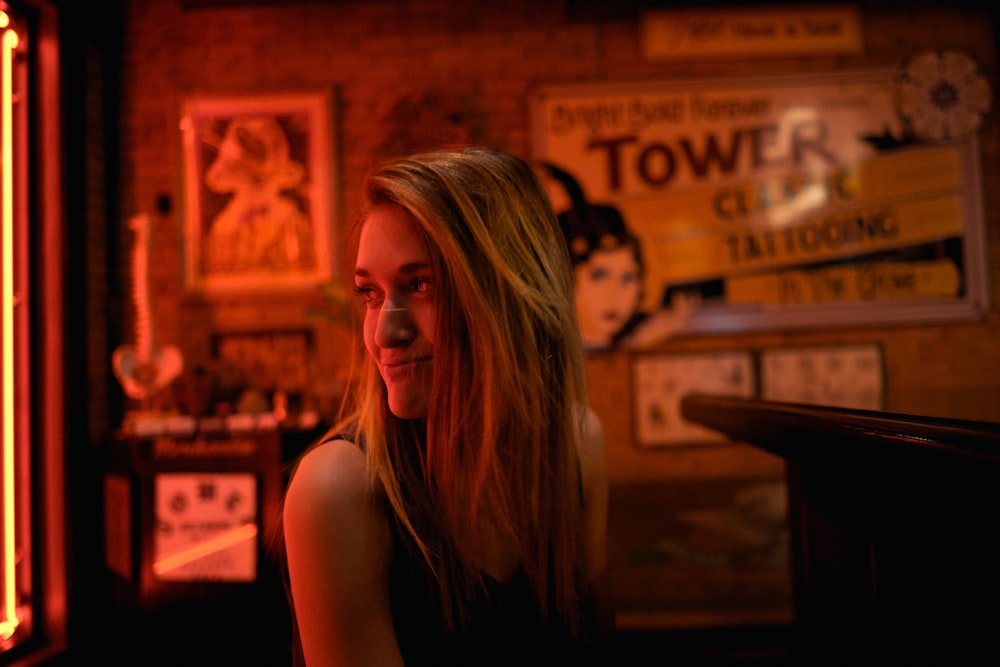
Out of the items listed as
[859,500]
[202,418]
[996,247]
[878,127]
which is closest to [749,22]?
[878,127]

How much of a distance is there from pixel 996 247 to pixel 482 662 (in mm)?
4408

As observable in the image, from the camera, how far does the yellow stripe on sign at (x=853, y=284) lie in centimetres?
380

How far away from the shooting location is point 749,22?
12.8ft

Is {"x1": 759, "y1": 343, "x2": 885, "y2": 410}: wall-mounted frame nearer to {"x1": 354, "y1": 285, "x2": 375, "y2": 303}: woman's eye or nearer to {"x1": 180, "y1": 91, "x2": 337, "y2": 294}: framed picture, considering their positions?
{"x1": 180, "y1": 91, "x2": 337, "y2": 294}: framed picture

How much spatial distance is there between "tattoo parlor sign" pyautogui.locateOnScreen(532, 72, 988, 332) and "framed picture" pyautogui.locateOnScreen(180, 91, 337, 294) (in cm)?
146

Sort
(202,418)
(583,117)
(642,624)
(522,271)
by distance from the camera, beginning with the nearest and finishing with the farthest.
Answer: (522,271) < (202,418) < (642,624) < (583,117)

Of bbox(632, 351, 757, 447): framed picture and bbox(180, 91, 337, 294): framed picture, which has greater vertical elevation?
bbox(180, 91, 337, 294): framed picture

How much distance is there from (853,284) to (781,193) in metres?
0.72

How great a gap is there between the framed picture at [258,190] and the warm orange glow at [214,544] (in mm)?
1571

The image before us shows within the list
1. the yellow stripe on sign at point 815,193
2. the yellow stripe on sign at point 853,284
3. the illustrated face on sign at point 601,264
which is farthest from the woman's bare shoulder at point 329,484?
the yellow stripe on sign at point 853,284

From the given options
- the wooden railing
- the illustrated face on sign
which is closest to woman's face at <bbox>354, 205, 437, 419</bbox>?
the wooden railing

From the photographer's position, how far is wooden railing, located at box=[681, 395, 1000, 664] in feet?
1.95

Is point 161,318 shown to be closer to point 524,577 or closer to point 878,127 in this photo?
point 524,577

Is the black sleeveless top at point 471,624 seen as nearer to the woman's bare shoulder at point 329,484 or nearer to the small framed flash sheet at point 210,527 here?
the woman's bare shoulder at point 329,484
